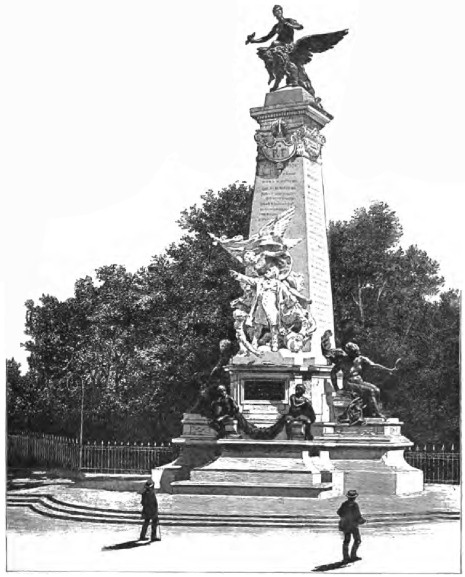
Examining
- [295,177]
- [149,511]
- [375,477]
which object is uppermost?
[295,177]

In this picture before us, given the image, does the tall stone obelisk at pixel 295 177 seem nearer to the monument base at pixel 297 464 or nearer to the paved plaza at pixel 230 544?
the monument base at pixel 297 464

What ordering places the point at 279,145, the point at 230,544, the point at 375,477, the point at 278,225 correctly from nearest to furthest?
1. the point at 230,544
2. the point at 375,477
3. the point at 278,225
4. the point at 279,145

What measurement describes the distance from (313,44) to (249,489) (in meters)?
10.3

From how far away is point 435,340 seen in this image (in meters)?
34.9

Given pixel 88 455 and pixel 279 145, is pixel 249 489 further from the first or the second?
pixel 88 455

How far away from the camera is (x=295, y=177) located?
26.0 meters

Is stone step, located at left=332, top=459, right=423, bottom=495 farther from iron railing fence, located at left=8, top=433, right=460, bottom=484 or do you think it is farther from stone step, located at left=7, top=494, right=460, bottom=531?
iron railing fence, located at left=8, top=433, right=460, bottom=484

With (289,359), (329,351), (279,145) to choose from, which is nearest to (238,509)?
(289,359)

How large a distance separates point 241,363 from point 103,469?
8.17 meters

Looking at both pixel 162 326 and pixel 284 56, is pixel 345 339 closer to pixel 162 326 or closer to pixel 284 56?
pixel 162 326

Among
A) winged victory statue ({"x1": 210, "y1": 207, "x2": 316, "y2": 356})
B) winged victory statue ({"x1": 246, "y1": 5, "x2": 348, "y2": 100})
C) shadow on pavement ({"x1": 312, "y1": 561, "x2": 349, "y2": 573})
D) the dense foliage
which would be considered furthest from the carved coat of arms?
shadow on pavement ({"x1": 312, "y1": 561, "x2": 349, "y2": 573})

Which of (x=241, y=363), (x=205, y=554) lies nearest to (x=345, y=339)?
(x=241, y=363)

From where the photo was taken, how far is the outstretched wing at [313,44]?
26.4 meters

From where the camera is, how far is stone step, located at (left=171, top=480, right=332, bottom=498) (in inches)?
867
